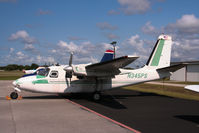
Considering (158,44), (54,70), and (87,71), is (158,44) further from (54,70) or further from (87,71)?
(54,70)

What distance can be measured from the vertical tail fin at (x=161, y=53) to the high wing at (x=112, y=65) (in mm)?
4376

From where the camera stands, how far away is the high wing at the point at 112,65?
10.4 metres

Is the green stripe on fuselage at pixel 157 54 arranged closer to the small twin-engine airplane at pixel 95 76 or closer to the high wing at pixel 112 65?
the small twin-engine airplane at pixel 95 76

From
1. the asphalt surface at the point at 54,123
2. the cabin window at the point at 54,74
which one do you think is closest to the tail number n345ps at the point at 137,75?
the cabin window at the point at 54,74

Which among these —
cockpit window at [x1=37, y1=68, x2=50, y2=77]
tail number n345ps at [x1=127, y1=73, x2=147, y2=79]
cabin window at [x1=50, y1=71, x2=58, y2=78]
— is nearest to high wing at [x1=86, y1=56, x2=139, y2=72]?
tail number n345ps at [x1=127, y1=73, x2=147, y2=79]

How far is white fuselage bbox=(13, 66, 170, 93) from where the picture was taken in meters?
13.4

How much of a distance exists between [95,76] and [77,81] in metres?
1.54

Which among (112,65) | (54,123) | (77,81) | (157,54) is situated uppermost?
(157,54)

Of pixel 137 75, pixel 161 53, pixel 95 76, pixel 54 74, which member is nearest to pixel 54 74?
pixel 54 74

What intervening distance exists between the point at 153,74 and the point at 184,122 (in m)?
7.84

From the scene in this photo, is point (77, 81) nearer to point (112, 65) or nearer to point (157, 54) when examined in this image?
point (112, 65)

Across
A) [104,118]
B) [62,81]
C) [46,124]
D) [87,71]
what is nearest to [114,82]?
[87,71]

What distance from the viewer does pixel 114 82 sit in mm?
15047

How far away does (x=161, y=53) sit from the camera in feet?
53.1
